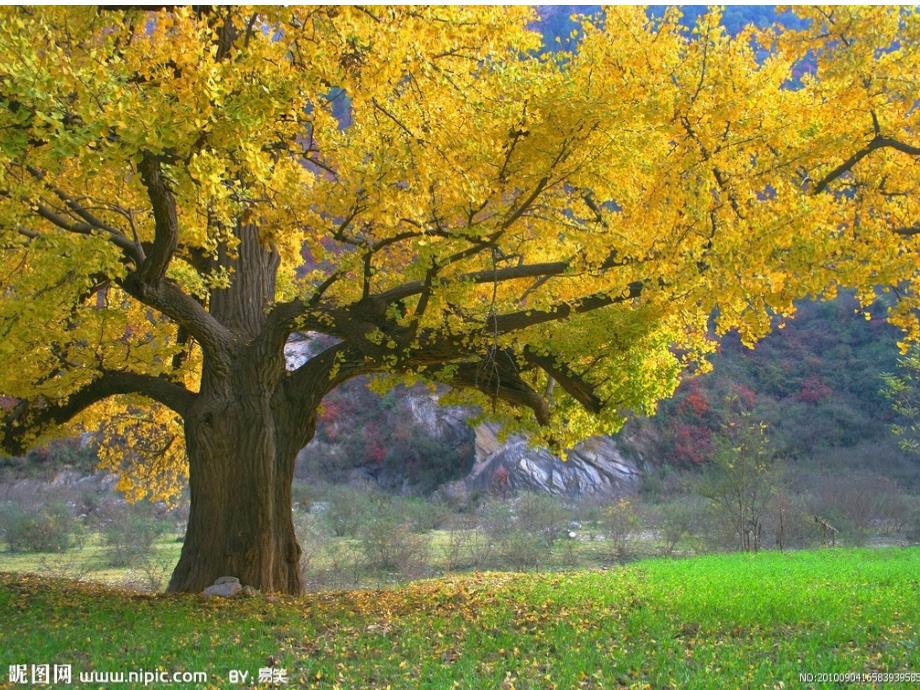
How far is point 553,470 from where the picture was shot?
25.7 meters

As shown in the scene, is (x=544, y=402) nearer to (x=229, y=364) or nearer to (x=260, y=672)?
(x=229, y=364)

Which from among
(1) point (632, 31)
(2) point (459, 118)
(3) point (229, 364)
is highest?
(1) point (632, 31)

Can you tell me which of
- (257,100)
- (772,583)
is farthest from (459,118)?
(772,583)

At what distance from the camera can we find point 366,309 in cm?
782

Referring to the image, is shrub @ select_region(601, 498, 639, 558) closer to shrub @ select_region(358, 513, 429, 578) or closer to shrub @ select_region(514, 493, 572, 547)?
shrub @ select_region(514, 493, 572, 547)

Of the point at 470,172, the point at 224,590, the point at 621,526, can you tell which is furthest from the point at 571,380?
the point at 621,526

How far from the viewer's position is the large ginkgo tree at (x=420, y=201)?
16.5ft

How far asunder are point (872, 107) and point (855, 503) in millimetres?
15634

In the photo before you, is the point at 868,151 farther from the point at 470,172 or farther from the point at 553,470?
the point at 553,470

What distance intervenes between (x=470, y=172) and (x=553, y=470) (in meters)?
20.6

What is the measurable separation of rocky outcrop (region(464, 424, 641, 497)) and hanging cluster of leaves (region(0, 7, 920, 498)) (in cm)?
1695

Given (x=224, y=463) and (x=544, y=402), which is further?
(x=544, y=402)

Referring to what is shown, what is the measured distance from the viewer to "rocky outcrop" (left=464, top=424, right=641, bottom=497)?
→ 25.1m

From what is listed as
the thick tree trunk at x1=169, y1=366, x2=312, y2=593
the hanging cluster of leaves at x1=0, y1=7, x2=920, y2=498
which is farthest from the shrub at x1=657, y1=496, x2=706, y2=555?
the thick tree trunk at x1=169, y1=366, x2=312, y2=593
